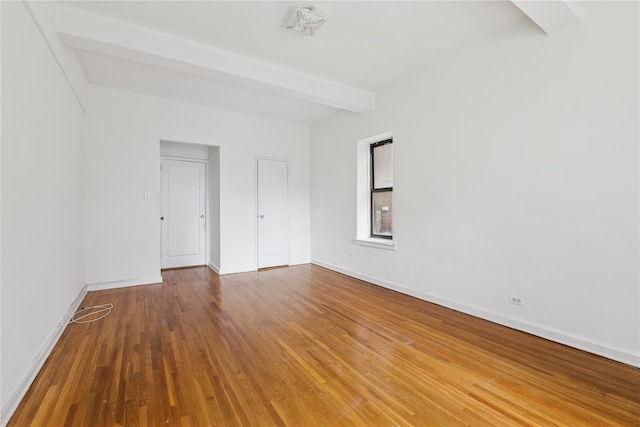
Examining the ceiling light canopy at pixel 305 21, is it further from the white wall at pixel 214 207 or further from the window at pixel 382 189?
the white wall at pixel 214 207

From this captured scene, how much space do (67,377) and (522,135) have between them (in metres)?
4.23

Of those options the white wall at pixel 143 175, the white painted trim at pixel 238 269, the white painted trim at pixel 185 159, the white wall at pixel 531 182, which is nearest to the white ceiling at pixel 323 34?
the white wall at pixel 531 182

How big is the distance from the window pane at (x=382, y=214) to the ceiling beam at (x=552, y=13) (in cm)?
261

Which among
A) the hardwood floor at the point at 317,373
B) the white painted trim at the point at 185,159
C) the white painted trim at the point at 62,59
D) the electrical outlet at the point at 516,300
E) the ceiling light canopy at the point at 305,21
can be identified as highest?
the ceiling light canopy at the point at 305,21

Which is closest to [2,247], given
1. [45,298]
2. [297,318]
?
[45,298]

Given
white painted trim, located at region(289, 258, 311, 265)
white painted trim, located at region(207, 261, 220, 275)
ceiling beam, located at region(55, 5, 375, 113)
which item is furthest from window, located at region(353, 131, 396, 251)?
white painted trim, located at region(207, 261, 220, 275)

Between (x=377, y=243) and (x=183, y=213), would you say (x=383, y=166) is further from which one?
(x=183, y=213)

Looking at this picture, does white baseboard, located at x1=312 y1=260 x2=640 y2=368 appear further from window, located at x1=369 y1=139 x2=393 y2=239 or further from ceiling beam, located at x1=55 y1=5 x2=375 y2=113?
ceiling beam, located at x1=55 y1=5 x2=375 y2=113

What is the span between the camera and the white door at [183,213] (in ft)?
18.9

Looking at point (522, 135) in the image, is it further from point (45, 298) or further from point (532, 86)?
point (45, 298)

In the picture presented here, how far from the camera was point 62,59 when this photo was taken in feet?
9.21

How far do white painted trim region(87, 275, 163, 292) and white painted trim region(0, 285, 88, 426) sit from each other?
96 centimetres

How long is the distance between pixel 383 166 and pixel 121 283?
4383 mm

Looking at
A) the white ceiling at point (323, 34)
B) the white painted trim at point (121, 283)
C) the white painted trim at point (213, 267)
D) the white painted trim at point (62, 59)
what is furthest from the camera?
the white painted trim at point (213, 267)
